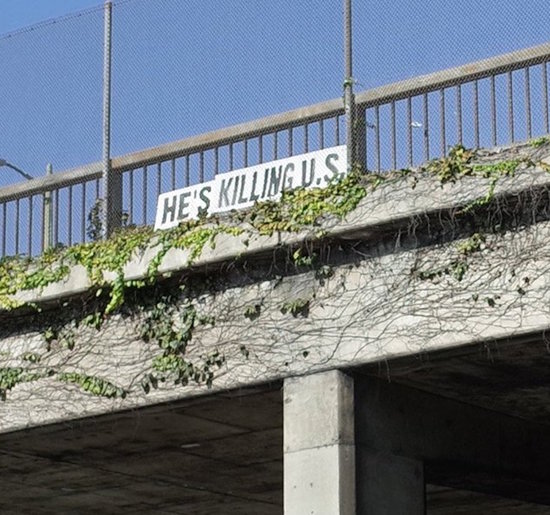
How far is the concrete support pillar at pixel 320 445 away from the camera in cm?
1376

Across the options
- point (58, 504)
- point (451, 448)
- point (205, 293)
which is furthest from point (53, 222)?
point (58, 504)

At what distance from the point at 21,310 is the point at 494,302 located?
5.05 metres

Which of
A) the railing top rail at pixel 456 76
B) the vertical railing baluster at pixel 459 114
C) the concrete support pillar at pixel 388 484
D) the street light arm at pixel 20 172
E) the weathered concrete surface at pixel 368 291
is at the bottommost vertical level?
the concrete support pillar at pixel 388 484

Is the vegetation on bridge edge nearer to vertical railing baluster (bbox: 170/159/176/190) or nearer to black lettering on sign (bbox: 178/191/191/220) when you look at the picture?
black lettering on sign (bbox: 178/191/191/220)

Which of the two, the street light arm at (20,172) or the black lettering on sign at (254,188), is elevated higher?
the street light arm at (20,172)

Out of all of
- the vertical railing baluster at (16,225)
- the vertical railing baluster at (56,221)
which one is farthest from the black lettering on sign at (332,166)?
the vertical railing baluster at (16,225)

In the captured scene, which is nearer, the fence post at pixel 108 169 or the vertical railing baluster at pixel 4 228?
the fence post at pixel 108 169

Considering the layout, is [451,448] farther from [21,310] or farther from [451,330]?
[21,310]

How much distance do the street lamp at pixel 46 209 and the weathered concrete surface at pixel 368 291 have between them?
0.76 m

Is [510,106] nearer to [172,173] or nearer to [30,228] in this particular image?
[172,173]

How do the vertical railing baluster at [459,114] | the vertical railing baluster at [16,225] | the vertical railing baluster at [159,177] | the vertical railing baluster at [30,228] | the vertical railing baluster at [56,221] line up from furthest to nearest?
the vertical railing baluster at [16,225] → the vertical railing baluster at [30,228] → the vertical railing baluster at [56,221] → the vertical railing baluster at [159,177] → the vertical railing baluster at [459,114]

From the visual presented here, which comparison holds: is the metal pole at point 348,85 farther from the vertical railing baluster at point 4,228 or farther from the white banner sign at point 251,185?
the vertical railing baluster at point 4,228

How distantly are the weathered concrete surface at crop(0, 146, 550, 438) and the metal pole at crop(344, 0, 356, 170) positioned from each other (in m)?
0.91

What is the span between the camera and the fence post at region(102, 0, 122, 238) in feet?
51.7
